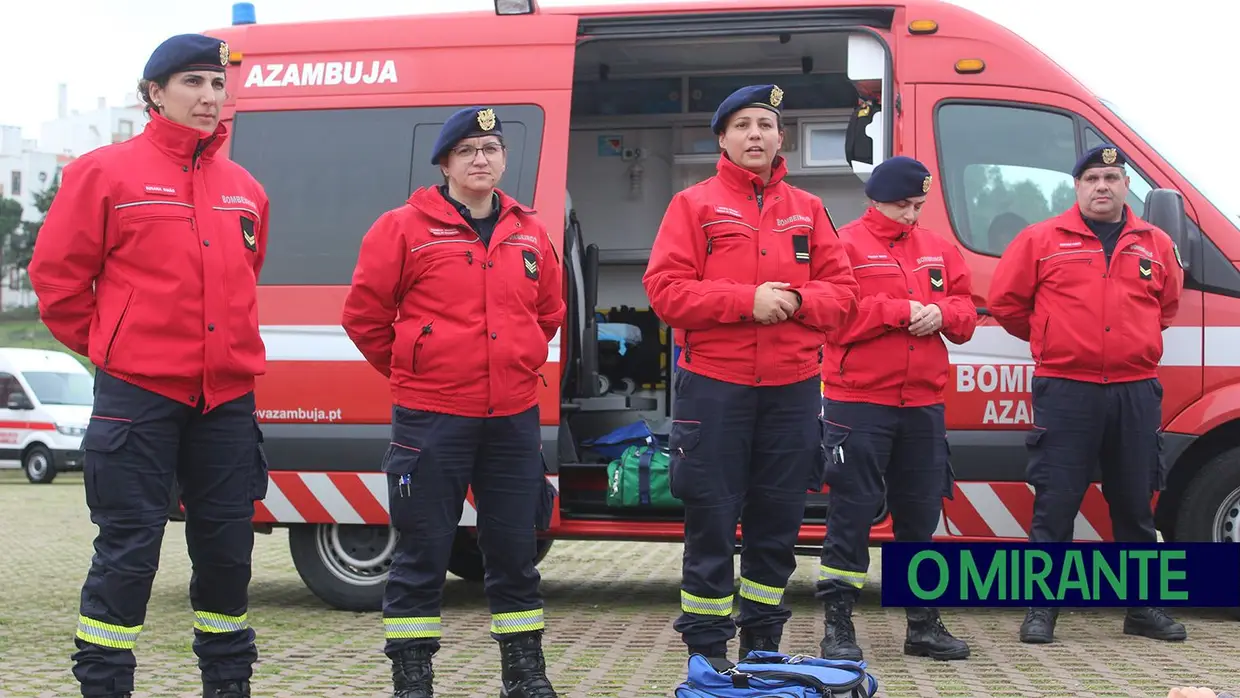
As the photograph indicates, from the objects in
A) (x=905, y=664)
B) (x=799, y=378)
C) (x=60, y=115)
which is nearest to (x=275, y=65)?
(x=799, y=378)

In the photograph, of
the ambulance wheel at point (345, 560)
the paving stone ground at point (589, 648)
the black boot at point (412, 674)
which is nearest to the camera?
the black boot at point (412, 674)

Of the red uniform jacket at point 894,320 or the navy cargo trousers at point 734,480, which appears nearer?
the navy cargo trousers at point 734,480

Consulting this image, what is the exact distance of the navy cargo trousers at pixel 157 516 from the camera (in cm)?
404

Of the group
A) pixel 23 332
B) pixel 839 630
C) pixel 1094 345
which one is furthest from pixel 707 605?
pixel 23 332

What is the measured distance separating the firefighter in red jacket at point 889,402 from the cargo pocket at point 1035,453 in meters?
0.52

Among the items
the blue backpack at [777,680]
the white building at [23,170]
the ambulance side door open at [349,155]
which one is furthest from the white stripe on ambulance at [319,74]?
the white building at [23,170]

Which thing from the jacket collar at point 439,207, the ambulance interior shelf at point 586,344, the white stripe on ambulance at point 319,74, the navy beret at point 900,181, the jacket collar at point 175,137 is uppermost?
the white stripe on ambulance at point 319,74

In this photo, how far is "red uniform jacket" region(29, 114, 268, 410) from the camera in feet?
13.4

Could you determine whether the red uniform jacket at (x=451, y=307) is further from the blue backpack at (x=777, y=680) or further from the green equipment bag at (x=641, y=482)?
the green equipment bag at (x=641, y=482)

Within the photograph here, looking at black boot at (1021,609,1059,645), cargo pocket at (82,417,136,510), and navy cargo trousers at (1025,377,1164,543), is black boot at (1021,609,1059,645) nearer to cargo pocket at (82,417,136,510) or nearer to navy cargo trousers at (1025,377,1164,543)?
navy cargo trousers at (1025,377,1164,543)

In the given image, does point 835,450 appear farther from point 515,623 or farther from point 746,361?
point 515,623

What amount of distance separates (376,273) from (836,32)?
2.90m

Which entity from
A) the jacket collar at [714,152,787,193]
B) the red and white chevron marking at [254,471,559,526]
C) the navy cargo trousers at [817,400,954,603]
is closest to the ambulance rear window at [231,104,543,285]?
the red and white chevron marking at [254,471,559,526]

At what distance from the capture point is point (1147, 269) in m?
5.89
